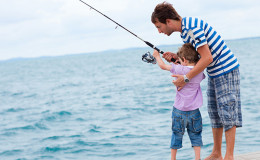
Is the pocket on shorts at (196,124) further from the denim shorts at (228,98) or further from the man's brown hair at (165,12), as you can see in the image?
the man's brown hair at (165,12)

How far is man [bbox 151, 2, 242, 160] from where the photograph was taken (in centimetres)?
296

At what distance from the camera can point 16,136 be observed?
10.5m

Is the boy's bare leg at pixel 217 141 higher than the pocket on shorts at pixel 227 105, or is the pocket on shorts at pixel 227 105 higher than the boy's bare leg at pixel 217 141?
the pocket on shorts at pixel 227 105

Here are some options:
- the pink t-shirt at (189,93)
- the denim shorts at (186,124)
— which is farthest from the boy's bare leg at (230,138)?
the pink t-shirt at (189,93)

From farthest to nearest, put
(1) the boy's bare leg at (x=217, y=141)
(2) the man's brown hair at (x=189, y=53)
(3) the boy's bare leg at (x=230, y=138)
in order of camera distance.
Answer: (1) the boy's bare leg at (x=217, y=141) → (3) the boy's bare leg at (x=230, y=138) → (2) the man's brown hair at (x=189, y=53)

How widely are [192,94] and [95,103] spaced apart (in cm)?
1245

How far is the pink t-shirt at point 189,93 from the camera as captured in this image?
3160mm

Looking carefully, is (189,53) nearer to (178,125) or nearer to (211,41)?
(211,41)

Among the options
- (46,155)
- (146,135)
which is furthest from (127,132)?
(46,155)

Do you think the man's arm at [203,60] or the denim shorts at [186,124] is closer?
the man's arm at [203,60]

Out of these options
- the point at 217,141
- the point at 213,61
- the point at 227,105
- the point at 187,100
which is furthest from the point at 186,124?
the point at 213,61

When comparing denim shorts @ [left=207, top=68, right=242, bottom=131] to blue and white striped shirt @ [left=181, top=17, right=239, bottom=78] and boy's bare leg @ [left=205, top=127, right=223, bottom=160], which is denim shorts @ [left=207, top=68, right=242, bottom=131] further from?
boy's bare leg @ [left=205, top=127, right=223, bottom=160]

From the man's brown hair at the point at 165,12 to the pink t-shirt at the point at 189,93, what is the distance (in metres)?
0.45

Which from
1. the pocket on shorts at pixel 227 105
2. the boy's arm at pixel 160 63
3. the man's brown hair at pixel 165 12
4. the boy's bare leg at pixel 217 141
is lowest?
the boy's bare leg at pixel 217 141
